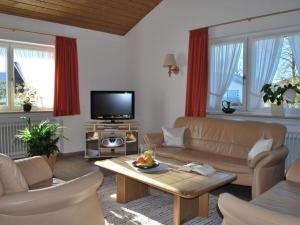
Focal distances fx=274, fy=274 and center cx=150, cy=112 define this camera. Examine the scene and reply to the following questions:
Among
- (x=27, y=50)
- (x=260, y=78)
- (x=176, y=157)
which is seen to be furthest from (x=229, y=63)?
(x=27, y=50)

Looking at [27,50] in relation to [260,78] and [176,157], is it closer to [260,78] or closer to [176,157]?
[176,157]

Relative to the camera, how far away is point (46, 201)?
1612 millimetres

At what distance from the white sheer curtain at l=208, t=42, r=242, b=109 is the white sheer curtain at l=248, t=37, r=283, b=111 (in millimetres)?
308

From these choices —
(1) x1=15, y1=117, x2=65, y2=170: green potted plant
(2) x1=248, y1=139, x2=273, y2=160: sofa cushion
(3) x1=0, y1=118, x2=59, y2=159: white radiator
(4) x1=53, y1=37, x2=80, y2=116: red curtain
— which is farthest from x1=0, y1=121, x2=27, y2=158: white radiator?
(2) x1=248, y1=139, x2=273, y2=160: sofa cushion

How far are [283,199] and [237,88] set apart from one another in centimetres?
265

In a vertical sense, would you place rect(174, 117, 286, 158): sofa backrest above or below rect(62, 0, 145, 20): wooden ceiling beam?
below

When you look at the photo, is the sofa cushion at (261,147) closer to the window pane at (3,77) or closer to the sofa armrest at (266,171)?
the sofa armrest at (266,171)

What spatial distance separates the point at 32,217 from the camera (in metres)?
1.67

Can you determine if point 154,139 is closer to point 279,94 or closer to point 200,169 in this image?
point 200,169

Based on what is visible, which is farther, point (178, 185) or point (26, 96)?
point (26, 96)

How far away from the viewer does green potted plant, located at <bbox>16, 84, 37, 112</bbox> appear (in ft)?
15.8

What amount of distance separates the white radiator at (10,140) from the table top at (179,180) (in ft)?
8.43

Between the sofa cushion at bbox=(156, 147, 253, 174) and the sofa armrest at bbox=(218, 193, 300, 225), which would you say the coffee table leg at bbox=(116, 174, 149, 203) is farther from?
the sofa armrest at bbox=(218, 193, 300, 225)

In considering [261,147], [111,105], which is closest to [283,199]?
[261,147]
